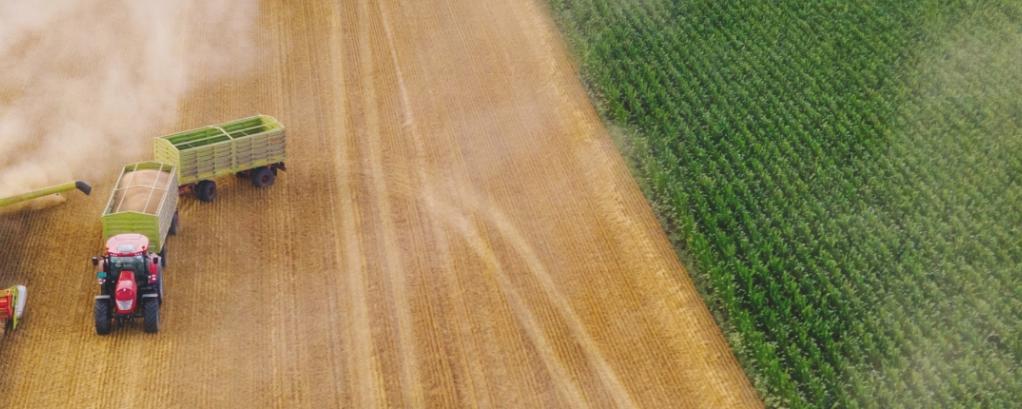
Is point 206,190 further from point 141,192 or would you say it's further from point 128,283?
point 128,283

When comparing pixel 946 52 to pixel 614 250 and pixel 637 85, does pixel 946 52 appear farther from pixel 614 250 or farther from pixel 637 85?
pixel 614 250

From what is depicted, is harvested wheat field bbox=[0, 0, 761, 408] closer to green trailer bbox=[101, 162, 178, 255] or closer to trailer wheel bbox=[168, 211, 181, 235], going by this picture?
trailer wheel bbox=[168, 211, 181, 235]

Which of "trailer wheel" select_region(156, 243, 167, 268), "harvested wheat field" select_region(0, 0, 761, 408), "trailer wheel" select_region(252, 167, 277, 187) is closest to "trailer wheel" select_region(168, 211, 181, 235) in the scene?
"harvested wheat field" select_region(0, 0, 761, 408)

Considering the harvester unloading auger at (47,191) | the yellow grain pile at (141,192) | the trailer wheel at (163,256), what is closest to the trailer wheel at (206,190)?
the yellow grain pile at (141,192)

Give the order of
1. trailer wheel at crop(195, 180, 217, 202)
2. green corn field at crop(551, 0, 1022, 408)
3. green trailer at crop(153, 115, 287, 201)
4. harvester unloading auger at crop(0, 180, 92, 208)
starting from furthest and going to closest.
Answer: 1. trailer wheel at crop(195, 180, 217, 202)
2. green trailer at crop(153, 115, 287, 201)
3. harvester unloading auger at crop(0, 180, 92, 208)
4. green corn field at crop(551, 0, 1022, 408)

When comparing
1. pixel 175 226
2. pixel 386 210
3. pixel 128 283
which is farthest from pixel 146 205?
pixel 386 210

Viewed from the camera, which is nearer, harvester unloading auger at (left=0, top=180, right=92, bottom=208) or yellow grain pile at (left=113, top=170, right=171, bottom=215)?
yellow grain pile at (left=113, top=170, right=171, bottom=215)

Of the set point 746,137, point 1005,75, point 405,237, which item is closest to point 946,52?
point 1005,75

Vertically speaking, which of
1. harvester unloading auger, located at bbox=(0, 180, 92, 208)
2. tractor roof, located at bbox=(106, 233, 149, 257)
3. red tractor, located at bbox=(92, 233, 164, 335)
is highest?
tractor roof, located at bbox=(106, 233, 149, 257)
